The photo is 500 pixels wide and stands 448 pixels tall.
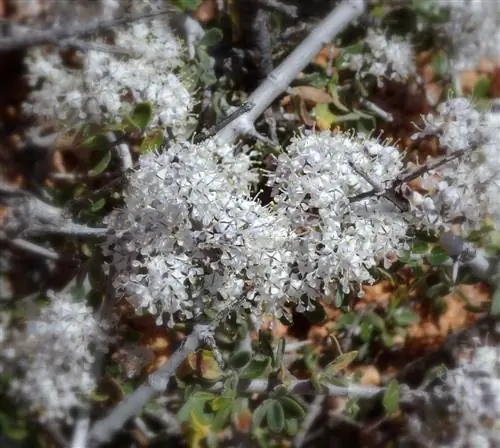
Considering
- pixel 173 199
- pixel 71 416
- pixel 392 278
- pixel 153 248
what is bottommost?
pixel 71 416

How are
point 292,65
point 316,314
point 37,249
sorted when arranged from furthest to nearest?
1. point 37,249
2. point 292,65
3. point 316,314

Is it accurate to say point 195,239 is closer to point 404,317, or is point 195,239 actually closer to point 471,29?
point 404,317

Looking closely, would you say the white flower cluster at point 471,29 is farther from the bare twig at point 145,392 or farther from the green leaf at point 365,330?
the bare twig at point 145,392

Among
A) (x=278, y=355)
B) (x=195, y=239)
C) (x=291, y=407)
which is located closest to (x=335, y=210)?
(x=195, y=239)

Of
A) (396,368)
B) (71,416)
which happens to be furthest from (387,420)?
(71,416)

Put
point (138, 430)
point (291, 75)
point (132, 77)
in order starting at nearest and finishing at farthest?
point (132, 77) < point (291, 75) < point (138, 430)

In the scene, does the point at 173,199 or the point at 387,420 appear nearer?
the point at 173,199

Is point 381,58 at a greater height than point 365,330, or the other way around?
point 381,58

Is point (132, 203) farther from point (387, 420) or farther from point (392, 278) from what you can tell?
point (387, 420)

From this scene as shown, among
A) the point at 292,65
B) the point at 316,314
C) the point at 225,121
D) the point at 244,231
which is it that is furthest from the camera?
the point at 292,65
